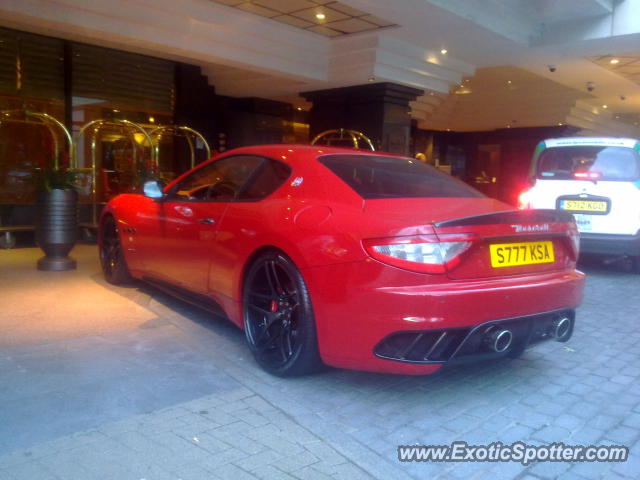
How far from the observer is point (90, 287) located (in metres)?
5.72

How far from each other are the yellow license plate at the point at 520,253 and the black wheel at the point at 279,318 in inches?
40.8

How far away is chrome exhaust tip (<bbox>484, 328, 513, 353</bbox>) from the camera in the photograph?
2904mm

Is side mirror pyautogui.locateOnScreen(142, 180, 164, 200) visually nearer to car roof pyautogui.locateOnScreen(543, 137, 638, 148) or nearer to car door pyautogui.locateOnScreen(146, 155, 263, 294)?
car door pyautogui.locateOnScreen(146, 155, 263, 294)

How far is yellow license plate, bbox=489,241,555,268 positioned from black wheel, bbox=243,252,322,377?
40.8 inches

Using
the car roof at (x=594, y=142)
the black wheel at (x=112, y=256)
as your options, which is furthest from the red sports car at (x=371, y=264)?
the car roof at (x=594, y=142)

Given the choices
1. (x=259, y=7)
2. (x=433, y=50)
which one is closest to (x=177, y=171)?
(x=259, y=7)

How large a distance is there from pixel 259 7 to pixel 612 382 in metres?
7.44

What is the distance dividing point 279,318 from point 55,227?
434 centimetres

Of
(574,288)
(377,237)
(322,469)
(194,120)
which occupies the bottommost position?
(322,469)

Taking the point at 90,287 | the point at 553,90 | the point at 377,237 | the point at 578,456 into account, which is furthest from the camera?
the point at 553,90

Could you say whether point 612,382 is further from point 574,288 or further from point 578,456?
point 578,456

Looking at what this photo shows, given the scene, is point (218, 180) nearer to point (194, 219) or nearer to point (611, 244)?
point (194, 219)

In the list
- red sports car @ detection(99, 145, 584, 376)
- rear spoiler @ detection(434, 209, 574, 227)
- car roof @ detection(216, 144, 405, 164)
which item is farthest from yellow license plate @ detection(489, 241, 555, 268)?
car roof @ detection(216, 144, 405, 164)

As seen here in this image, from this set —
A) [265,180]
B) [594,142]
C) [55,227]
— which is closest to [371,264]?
[265,180]
